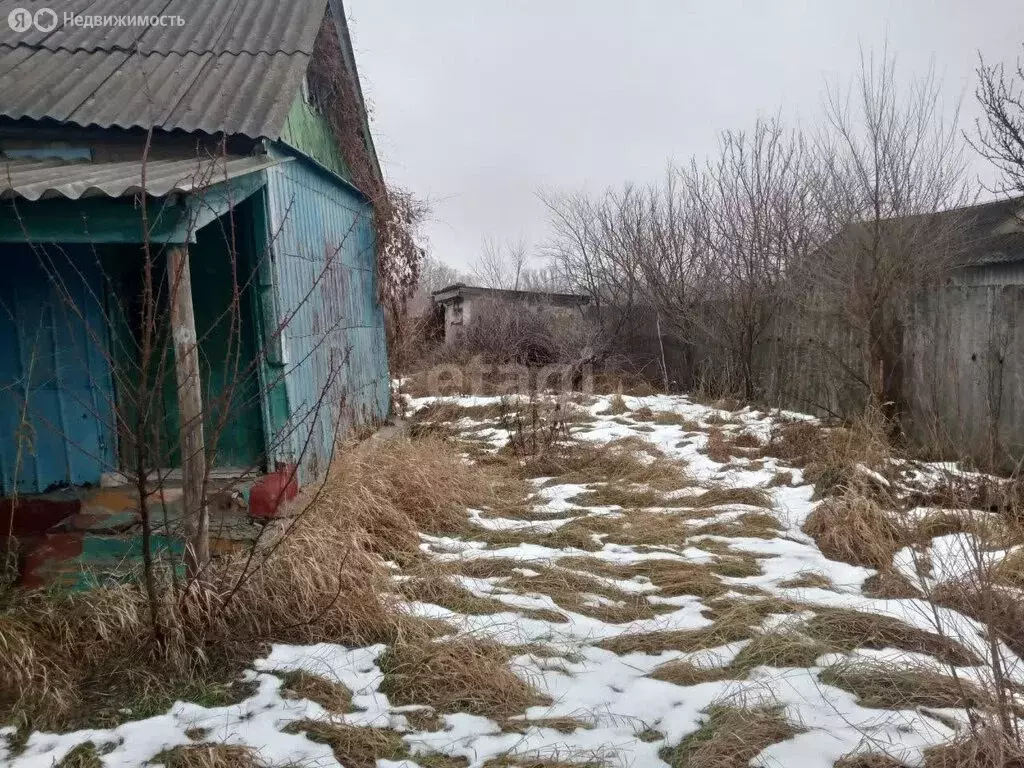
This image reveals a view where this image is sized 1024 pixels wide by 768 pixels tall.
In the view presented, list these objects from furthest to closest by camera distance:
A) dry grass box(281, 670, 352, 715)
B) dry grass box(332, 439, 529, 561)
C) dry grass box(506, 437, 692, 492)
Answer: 1. dry grass box(506, 437, 692, 492)
2. dry grass box(332, 439, 529, 561)
3. dry grass box(281, 670, 352, 715)

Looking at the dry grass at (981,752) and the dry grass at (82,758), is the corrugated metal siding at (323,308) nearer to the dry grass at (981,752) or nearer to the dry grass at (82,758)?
the dry grass at (82,758)

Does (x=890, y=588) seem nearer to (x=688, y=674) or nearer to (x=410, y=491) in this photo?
(x=688, y=674)

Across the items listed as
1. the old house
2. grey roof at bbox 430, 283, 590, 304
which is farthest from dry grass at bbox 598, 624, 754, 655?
grey roof at bbox 430, 283, 590, 304

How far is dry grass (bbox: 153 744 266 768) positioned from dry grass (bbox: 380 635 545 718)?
26.1 inches

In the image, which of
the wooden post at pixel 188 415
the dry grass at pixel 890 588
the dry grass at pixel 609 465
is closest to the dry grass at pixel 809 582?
the dry grass at pixel 890 588

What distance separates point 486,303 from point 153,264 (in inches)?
553

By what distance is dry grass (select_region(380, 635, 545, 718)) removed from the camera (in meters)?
3.08

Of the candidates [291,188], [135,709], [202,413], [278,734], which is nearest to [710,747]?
[278,734]

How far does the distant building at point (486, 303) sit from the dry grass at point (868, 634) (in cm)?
1280

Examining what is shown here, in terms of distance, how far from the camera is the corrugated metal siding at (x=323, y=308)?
538 centimetres

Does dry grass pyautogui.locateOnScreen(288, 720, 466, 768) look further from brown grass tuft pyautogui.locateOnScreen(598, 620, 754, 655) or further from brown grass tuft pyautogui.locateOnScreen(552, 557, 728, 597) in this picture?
brown grass tuft pyautogui.locateOnScreen(552, 557, 728, 597)

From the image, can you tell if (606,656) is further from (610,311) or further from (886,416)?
(610,311)

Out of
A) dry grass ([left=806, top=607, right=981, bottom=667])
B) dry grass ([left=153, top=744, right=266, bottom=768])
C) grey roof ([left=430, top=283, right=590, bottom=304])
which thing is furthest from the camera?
grey roof ([left=430, top=283, right=590, bottom=304])

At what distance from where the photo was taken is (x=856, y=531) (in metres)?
4.80
